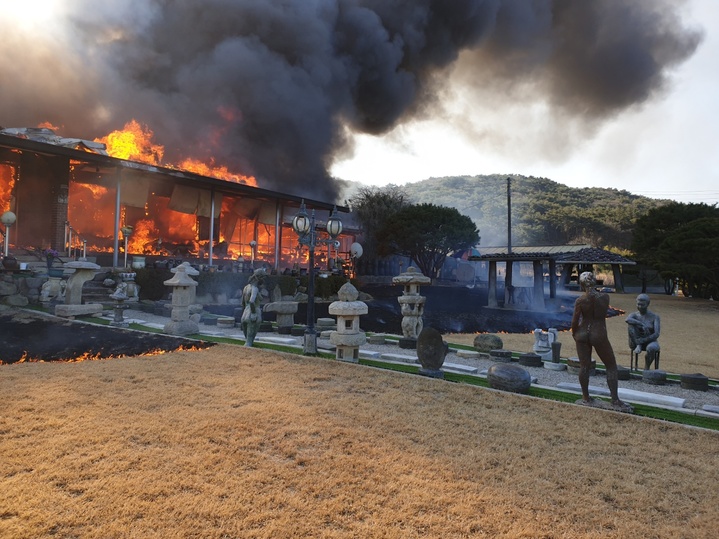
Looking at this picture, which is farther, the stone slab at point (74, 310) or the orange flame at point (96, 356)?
the stone slab at point (74, 310)

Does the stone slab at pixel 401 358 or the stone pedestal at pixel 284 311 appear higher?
the stone pedestal at pixel 284 311

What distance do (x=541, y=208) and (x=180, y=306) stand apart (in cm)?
7550

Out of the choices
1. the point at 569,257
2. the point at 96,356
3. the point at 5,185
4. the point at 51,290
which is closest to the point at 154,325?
the point at 96,356

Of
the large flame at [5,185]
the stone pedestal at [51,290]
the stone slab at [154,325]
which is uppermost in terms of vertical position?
the large flame at [5,185]

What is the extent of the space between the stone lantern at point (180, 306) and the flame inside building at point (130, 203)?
9.92 metres

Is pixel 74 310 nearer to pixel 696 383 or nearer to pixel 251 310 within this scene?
pixel 251 310

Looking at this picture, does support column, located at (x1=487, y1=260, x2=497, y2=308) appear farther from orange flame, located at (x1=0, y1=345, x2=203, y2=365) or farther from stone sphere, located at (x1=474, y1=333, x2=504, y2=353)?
orange flame, located at (x1=0, y1=345, x2=203, y2=365)

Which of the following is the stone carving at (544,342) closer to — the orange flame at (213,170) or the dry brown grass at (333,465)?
the dry brown grass at (333,465)

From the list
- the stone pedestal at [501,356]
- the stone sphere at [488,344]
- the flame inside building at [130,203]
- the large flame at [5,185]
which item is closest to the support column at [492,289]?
the flame inside building at [130,203]

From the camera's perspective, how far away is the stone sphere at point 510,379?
6875 mm

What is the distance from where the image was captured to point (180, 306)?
11594 millimetres

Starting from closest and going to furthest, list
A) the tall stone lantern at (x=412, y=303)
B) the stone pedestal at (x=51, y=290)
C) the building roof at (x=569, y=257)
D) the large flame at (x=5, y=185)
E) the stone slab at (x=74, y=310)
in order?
1. the tall stone lantern at (x=412, y=303)
2. the stone slab at (x=74, y=310)
3. the stone pedestal at (x=51, y=290)
4. the large flame at (x=5, y=185)
5. the building roof at (x=569, y=257)

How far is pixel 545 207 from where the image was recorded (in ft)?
252

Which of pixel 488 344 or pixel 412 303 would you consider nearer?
pixel 488 344
